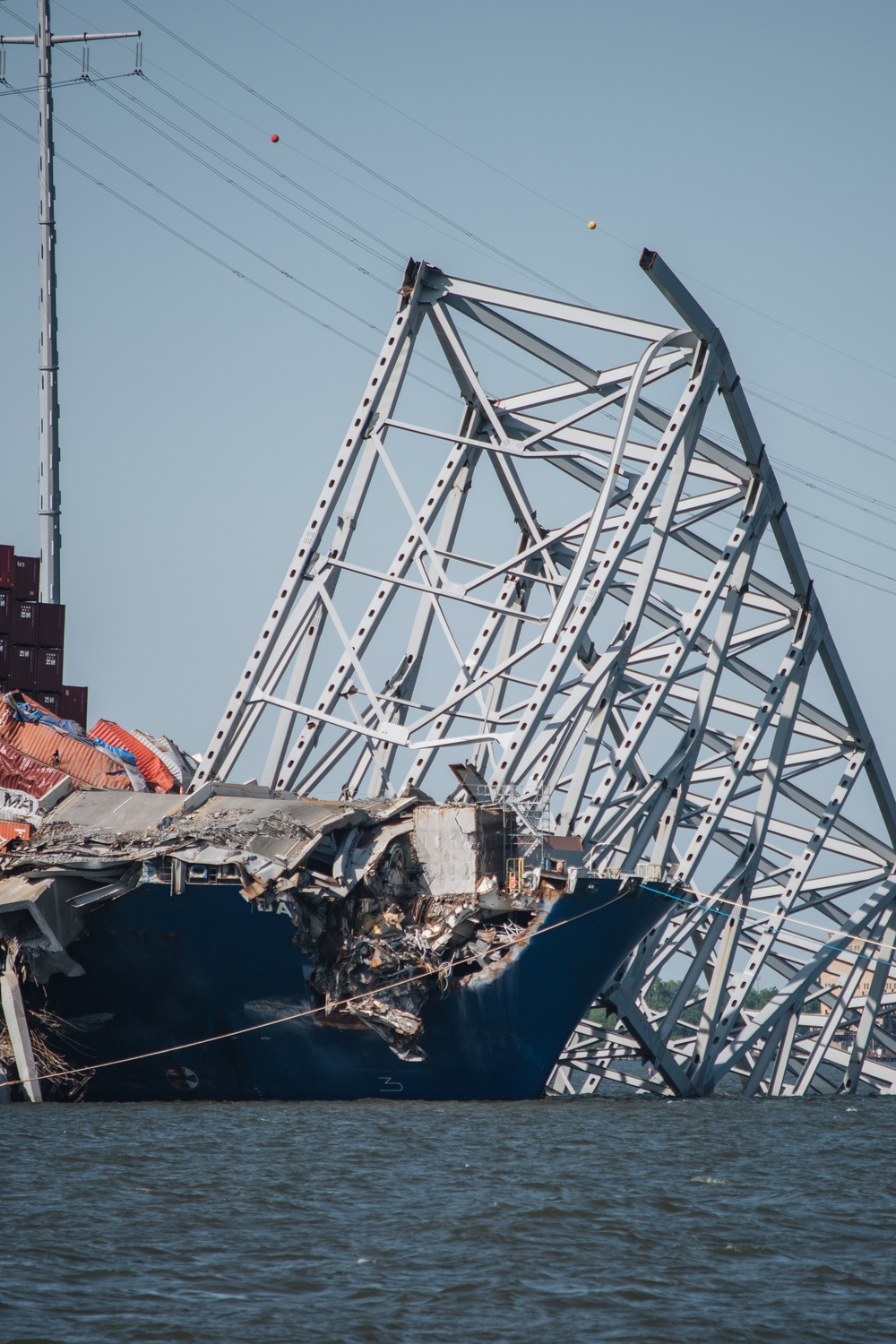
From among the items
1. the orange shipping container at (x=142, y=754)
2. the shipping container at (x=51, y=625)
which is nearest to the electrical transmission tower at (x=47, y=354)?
the shipping container at (x=51, y=625)

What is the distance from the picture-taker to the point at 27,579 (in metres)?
57.3

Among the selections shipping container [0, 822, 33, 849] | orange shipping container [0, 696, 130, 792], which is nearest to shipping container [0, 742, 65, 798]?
orange shipping container [0, 696, 130, 792]

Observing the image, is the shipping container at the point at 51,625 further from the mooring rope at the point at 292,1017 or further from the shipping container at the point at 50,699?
the mooring rope at the point at 292,1017

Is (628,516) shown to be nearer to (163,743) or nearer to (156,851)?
(156,851)

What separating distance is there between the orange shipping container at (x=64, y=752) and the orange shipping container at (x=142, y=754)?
1180mm

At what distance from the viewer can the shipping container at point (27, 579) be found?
57031mm

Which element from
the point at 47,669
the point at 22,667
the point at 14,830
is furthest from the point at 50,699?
the point at 14,830

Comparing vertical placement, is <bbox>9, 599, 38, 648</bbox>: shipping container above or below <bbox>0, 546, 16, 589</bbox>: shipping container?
below

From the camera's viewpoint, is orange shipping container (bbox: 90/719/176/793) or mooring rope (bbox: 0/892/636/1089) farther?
orange shipping container (bbox: 90/719/176/793)

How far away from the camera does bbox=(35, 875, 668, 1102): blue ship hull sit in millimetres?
29531

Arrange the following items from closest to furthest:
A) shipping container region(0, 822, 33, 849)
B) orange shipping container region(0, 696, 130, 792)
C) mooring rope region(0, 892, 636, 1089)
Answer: mooring rope region(0, 892, 636, 1089), shipping container region(0, 822, 33, 849), orange shipping container region(0, 696, 130, 792)

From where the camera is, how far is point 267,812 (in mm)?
31234

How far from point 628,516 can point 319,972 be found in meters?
11.7

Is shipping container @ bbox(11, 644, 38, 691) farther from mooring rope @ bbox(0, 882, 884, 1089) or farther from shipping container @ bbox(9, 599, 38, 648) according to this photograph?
mooring rope @ bbox(0, 882, 884, 1089)
